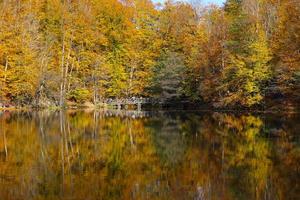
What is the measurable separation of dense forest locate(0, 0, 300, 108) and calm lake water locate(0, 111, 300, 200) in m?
20.8

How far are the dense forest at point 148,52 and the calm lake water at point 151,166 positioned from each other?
20.8m

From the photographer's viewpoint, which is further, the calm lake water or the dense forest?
the dense forest

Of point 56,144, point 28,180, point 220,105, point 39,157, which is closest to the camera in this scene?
point 28,180

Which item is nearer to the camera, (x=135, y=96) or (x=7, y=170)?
(x=7, y=170)

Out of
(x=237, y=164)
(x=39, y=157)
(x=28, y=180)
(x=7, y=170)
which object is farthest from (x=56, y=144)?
(x=237, y=164)

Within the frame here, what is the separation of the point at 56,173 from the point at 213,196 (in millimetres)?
4721

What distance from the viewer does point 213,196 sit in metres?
8.92

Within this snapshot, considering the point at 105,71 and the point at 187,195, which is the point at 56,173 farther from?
the point at 105,71

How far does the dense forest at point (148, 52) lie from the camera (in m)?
40.7

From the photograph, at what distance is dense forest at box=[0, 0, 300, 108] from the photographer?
4072 centimetres

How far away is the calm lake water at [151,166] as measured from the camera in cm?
934

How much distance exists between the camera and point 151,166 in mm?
12555

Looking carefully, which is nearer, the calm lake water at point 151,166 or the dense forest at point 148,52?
the calm lake water at point 151,166

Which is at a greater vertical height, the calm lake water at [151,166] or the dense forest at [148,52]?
the dense forest at [148,52]
